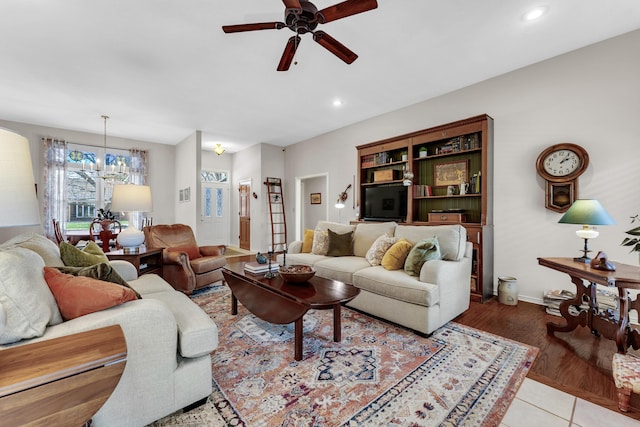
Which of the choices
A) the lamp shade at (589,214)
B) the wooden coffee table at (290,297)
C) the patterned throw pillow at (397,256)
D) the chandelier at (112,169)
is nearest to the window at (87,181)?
the chandelier at (112,169)

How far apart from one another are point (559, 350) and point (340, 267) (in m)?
2.03

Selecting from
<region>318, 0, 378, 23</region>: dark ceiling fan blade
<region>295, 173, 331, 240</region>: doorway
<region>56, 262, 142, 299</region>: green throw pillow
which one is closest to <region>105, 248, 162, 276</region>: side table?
<region>56, 262, 142, 299</region>: green throw pillow

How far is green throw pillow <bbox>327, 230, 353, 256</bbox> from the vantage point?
378cm

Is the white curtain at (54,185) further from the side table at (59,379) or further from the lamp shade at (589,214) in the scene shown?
the lamp shade at (589,214)

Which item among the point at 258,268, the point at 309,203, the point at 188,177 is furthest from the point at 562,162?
the point at 188,177

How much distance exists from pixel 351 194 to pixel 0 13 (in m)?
4.90

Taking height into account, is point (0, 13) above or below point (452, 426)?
above

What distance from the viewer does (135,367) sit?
4.29 ft

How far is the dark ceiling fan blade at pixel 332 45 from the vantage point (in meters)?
2.15

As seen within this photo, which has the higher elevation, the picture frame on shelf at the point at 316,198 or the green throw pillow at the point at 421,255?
the picture frame on shelf at the point at 316,198

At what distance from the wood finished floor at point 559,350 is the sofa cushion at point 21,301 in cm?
284

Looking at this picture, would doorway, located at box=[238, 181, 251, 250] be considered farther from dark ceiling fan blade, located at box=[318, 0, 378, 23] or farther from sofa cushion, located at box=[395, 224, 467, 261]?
dark ceiling fan blade, located at box=[318, 0, 378, 23]

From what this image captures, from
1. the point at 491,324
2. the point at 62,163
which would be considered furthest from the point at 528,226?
the point at 62,163

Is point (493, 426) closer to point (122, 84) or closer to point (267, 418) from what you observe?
point (267, 418)
